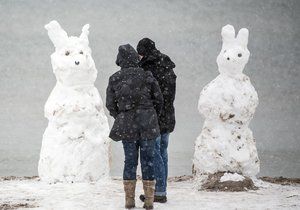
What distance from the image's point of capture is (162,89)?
23.6 feet

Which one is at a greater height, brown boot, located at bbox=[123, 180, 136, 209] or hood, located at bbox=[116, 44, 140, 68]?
hood, located at bbox=[116, 44, 140, 68]

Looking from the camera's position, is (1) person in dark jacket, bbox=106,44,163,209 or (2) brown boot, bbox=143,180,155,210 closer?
(1) person in dark jacket, bbox=106,44,163,209

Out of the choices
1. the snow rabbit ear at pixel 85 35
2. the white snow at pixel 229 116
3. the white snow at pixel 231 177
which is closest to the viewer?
the white snow at pixel 231 177

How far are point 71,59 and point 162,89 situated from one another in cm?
292

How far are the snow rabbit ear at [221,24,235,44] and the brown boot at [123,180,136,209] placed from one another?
13.6 ft

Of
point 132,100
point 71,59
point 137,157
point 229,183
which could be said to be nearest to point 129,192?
point 137,157

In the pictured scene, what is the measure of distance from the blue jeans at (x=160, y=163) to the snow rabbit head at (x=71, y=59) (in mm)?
2940

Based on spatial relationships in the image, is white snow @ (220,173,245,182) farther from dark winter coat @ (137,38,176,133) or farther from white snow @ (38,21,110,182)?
dark winter coat @ (137,38,176,133)

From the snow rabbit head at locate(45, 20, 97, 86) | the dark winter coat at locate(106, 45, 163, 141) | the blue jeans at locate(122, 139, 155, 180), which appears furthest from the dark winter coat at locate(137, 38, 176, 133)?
the snow rabbit head at locate(45, 20, 97, 86)

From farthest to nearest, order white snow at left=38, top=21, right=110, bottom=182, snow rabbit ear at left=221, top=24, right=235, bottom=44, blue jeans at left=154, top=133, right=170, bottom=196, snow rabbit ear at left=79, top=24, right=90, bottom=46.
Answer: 1. snow rabbit ear at left=79, top=24, right=90, bottom=46
2. snow rabbit ear at left=221, top=24, right=235, bottom=44
3. white snow at left=38, top=21, right=110, bottom=182
4. blue jeans at left=154, top=133, right=170, bottom=196

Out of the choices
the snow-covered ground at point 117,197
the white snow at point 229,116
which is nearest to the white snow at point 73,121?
the snow-covered ground at point 117,197

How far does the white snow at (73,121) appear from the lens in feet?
31.4

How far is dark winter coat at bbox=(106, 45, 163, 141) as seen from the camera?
6.41m

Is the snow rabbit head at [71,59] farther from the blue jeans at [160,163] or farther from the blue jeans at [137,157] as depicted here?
the blue jeans at [137,157]
